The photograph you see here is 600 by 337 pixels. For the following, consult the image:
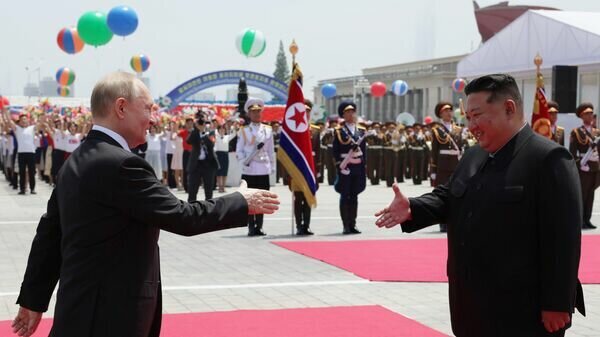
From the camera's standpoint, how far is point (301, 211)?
13.5m

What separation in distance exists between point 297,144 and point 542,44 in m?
36.6

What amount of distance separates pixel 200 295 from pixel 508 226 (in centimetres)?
476

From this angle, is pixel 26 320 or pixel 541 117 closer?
pixel 26 320

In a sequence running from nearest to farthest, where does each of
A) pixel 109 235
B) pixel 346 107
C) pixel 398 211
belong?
1. pixel 109 235
2. pixel 398 211
3. pixel 346 107

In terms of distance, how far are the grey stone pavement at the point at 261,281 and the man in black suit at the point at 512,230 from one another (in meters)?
2.89

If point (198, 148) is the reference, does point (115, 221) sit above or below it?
above

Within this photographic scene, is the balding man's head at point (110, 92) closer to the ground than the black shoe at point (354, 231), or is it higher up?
higher up

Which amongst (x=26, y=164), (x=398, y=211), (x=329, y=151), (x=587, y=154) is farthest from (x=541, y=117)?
(x=329, y=151)

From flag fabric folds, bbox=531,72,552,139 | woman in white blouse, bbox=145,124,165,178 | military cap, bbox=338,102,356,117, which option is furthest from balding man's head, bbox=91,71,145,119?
woman in white blouse, bbox=145,124,165,178

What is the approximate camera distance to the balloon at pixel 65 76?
4384 centimetres

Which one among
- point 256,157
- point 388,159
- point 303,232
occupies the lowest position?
point 303,232

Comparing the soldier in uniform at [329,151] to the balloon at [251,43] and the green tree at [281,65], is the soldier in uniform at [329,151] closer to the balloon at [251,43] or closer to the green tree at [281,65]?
the balloon at [251,43]

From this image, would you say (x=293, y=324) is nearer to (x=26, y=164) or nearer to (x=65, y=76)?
(x=26, y=164)

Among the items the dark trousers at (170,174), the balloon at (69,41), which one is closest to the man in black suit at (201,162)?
the dark trousers at (170,174)
